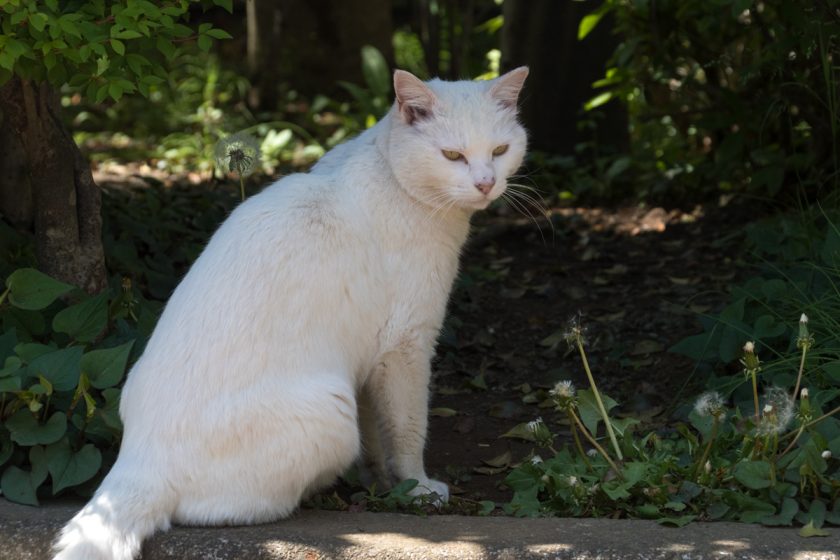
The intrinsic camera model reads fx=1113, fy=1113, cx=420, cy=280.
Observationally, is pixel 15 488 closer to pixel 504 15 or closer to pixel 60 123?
pixel 60 123

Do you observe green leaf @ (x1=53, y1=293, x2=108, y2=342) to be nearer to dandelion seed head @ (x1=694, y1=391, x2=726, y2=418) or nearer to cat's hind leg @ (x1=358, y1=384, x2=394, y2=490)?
cat's hind leg @ (x1=358, y1=384, x2=394, y2=490)

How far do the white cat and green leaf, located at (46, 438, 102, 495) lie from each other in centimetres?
22

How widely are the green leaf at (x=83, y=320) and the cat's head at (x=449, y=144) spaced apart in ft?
3.87

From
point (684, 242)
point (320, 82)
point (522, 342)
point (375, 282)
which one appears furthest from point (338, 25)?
point (375, 282)

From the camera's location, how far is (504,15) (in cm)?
800

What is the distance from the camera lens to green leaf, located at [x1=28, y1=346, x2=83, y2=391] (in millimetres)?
3619

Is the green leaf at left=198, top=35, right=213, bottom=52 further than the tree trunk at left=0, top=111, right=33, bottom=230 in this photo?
No

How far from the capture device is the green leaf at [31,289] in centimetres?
393

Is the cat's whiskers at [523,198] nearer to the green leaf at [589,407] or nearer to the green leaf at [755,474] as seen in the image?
the green leaf at [589,407]

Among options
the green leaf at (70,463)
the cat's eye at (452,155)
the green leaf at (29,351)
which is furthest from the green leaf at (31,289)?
the cat's eye at (452,155)

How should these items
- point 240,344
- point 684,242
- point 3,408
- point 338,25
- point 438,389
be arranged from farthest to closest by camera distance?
1. point 338,25
2. point 684,242
3. point 438,389
4. point 3,408
5. point 240,344

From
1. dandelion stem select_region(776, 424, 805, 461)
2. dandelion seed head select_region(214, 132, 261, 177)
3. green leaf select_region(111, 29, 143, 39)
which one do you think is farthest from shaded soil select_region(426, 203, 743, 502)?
green leaf select_region(111, 29, 143, 39)

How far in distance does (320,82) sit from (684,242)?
15.9 ft

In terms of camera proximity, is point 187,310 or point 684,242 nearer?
point 187,310
